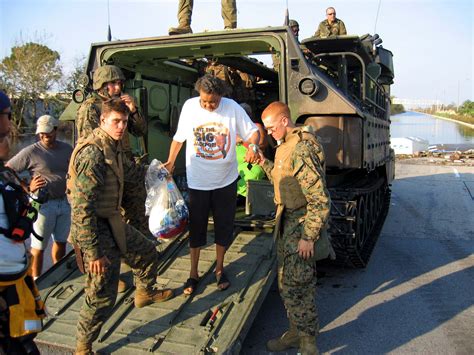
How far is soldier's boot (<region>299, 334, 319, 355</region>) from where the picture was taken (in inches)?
129

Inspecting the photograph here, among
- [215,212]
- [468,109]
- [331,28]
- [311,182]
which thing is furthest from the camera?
[468,109]

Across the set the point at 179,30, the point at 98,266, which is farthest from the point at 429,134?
the point at 98,266

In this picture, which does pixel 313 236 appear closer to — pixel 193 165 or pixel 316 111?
pixel 193 165

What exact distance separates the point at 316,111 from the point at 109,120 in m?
1.91

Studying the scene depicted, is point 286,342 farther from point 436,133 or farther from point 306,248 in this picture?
point 436,133

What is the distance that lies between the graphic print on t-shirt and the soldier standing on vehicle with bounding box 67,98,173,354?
2.67ft

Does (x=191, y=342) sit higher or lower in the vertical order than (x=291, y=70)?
lower

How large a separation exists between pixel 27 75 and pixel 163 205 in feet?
78.7

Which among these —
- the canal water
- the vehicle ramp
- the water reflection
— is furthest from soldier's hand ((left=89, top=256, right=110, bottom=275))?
the water reflection

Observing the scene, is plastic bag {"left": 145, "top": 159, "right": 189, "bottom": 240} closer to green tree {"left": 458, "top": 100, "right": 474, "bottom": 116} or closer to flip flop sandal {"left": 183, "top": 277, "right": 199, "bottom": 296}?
flip flop sandal {"left": 183, "top": 277, "right": 199, "bottom": 296}

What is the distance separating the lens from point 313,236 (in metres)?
3.06

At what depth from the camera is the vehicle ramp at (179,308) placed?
127 inches

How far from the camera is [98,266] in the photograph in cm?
296

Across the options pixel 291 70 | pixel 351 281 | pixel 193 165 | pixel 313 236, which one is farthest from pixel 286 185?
pixel 351 281
